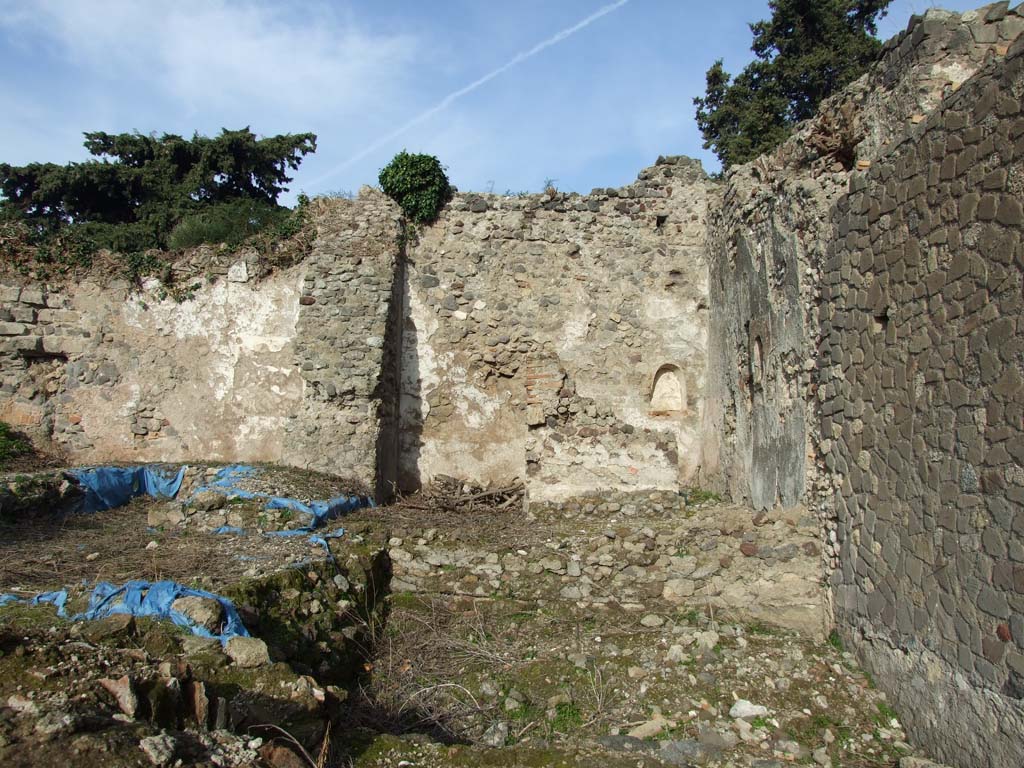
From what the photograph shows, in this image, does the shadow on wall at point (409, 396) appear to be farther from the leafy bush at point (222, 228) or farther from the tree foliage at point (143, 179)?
the tree foliage at point (143, 179)

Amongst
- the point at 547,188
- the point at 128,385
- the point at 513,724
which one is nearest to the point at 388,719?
the point at 513,724

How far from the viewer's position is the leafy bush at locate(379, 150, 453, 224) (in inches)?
378

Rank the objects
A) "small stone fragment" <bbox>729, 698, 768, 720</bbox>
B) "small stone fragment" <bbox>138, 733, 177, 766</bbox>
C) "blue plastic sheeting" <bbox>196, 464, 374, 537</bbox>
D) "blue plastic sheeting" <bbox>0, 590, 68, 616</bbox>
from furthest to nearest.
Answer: "blue plastic sheeting" <bbox>196, 464, 374, 537</bbox> → "small stone fragment" <bbox>729, 698, 768, 720</bbox> → "blue plastic sheeting" <bbox>0, 590, 68, 616</bbox> → "small stone fragment" <bbox>138, 733, 177, 766</bbox>

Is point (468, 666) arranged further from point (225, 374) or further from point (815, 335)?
point (225, 374)

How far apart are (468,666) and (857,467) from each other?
313 cm

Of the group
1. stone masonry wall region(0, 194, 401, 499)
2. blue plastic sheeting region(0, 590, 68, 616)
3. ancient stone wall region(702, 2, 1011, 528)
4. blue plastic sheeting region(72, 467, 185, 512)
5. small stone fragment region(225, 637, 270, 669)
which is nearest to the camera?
small stone fragment region(225, 637, 270, 669)

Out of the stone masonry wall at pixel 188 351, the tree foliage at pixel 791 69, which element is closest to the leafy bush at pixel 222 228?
the stone masonry wall at pixel 188 351

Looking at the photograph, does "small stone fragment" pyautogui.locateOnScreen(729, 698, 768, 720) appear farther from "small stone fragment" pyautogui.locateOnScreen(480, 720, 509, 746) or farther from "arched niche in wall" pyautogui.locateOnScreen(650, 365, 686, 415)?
"arched niche in wall" pyautogui.locateOnScreen(650, 365, 686, 415)

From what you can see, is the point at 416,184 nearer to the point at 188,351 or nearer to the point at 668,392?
the point at 188,351

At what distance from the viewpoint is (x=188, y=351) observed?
30.4 ft

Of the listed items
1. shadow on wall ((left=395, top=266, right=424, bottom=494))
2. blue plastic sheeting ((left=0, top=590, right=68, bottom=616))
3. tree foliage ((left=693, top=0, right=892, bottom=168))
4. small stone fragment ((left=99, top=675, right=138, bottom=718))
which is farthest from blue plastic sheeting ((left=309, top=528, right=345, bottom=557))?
tree foliage ((left=693, top=0, right=892, bottom=168))

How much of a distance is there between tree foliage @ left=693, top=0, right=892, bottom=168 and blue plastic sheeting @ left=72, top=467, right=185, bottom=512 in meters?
14.6

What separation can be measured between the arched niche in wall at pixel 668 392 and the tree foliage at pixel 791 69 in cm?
973

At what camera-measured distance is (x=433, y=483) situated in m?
9.42
